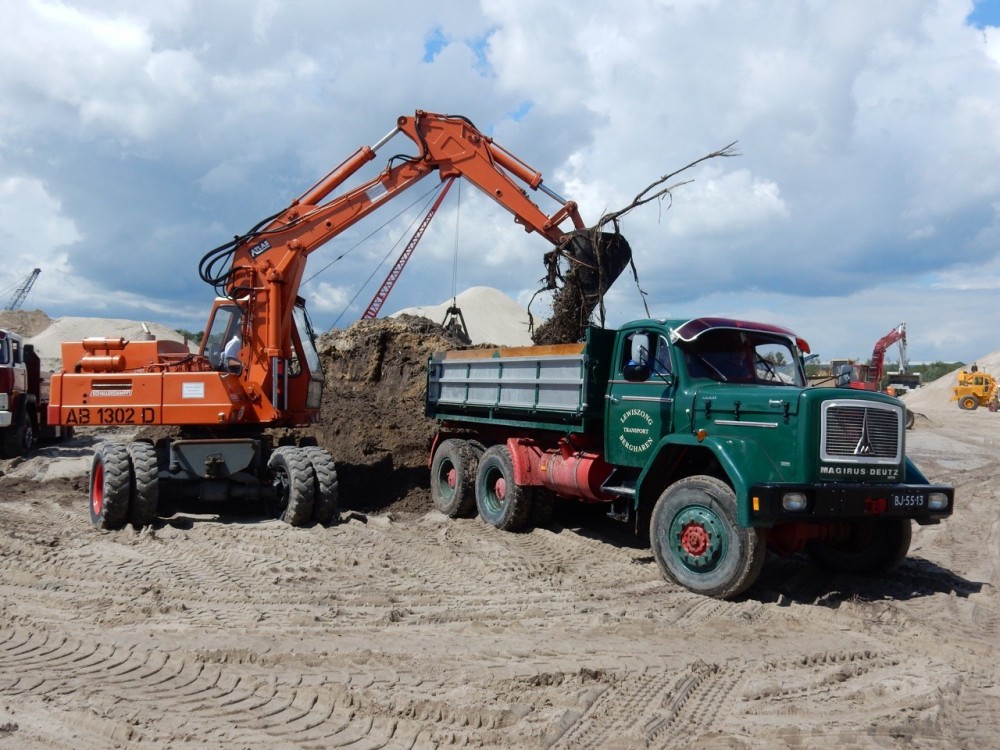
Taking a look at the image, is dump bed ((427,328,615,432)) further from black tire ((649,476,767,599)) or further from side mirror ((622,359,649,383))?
black tire ((649,476,767,599))

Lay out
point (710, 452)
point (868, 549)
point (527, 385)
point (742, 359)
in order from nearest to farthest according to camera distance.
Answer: point (710, 452) → point (868, 549) → point (742, 359) → point (527, 385)

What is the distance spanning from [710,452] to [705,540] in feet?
2.70

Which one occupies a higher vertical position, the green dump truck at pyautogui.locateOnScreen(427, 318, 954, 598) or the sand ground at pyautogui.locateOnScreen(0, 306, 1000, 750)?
the green dump truck at pyautogui.locateOnScreen(427, 318, 954, 598)

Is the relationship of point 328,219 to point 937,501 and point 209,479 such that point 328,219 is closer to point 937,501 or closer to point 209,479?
point 209,479

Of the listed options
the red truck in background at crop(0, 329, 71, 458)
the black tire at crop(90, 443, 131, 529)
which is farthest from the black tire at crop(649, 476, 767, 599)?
the red truck in background at crop(0, 329, 71, 458)

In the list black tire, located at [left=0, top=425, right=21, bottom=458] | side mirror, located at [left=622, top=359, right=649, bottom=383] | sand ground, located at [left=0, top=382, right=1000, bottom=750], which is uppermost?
side mirror, located at [left=622, top=359, right=649, bottom=383]

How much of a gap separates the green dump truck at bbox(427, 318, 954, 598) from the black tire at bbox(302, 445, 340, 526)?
6.25 ft

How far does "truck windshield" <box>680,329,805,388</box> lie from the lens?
7996mm

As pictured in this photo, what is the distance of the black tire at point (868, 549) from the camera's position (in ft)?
25.2

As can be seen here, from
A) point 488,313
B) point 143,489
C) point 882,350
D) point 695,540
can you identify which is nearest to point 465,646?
point 695,540

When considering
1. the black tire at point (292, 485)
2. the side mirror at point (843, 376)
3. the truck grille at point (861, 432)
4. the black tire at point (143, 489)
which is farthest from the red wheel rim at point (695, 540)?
the black tire at point (143, 489)

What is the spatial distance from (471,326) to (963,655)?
173 feet

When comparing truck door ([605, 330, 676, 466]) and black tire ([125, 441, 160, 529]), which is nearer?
truck door ([605, 330, 676, 466])

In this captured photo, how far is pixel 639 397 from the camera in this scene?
833 cm
